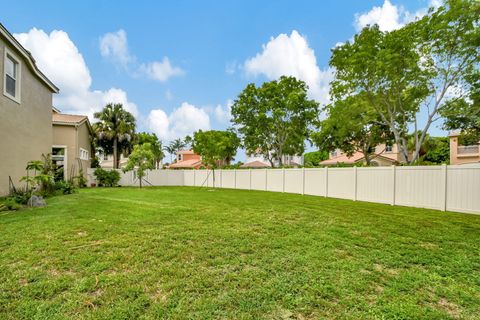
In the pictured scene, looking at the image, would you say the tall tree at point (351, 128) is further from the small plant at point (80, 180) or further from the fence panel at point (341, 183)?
the small plant at point (80, 180)

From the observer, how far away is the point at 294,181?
48.8 feet

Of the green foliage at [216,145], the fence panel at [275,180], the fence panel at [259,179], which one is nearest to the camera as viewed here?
the fence panel at [275,180]

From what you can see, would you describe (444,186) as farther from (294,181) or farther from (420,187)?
(294,181)

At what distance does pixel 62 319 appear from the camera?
2.30m

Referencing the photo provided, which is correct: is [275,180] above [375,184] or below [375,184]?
below

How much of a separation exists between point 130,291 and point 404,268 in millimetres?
3571

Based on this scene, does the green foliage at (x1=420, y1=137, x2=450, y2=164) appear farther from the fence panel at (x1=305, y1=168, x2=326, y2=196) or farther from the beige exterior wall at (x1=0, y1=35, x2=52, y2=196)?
the beige exterior wall at (x1=0, y1=35, x2=52, y2=196)

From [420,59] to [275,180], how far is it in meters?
9.88

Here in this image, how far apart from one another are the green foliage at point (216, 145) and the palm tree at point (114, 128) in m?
8.52

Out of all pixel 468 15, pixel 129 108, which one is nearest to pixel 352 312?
pixel 468 15

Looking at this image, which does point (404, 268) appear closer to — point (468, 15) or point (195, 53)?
point (468, 15)

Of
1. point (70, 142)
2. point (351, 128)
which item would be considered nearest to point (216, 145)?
point (70, 142)

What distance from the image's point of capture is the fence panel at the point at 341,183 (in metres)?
11.1

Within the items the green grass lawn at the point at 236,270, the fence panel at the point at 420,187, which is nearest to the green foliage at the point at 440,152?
the fence panel at the point at 420,187
